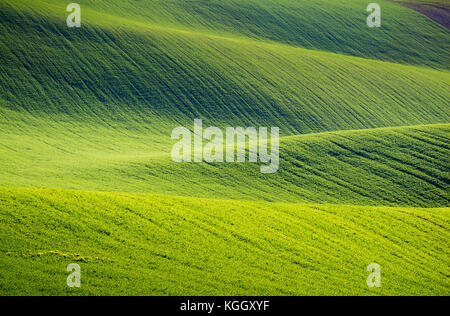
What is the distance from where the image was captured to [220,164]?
28.1 metres

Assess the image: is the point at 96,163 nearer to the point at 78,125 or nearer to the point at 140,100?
the point at 78,125

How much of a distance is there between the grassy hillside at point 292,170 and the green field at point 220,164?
14cm

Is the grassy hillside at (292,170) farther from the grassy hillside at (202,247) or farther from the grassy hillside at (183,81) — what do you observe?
the grassy hillside at (183,81)

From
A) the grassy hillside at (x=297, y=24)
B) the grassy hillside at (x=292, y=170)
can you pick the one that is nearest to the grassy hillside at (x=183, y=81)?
the grassy hillside at (x=297, y=24)

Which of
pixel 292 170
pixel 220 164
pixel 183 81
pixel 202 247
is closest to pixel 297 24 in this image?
pixel 183 81

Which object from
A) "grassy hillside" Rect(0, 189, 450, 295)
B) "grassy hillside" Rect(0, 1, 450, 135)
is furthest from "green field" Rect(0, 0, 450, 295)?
"grassy hillside" Rect(0, 1, 450, 135)

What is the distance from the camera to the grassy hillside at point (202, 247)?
12.8 m

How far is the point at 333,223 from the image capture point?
61.3 ft

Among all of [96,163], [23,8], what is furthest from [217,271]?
[23,8]

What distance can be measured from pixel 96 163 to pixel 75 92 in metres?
17.0

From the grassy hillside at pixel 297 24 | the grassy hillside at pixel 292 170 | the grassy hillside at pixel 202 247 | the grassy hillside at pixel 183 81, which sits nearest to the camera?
the grassy hillside at pixel 202 247

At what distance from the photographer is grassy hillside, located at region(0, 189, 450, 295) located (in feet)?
42.0

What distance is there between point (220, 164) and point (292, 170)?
192 inches

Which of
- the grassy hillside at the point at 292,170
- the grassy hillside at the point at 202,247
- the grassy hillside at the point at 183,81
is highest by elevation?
the grassy hillside at the point at 183,81
